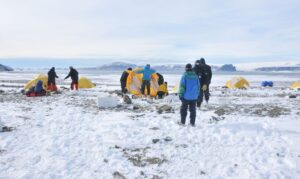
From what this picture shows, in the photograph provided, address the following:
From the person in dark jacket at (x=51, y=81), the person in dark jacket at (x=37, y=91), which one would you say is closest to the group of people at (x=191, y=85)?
the person in dark jacket at (x=51, y=81)

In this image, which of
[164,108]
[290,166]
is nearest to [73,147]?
[290,166]

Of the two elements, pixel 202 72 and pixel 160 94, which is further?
pixel 160 94

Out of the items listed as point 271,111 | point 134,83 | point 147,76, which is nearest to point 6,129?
point 271,111

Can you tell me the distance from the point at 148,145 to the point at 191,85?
9.07ft

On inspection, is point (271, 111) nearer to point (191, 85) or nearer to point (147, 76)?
point (191, 85)

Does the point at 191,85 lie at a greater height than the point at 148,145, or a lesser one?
greater

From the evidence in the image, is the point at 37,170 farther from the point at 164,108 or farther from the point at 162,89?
the point at 162,89

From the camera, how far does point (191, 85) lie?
10.4 meters

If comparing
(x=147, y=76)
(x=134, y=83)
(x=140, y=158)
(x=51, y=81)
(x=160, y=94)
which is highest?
(x=147, y=76)

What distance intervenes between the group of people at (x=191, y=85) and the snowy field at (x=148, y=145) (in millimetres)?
629

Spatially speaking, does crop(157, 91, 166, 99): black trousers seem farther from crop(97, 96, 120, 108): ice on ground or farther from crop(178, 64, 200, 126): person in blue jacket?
crop(178, 64, 200, 126): person in blue jacket

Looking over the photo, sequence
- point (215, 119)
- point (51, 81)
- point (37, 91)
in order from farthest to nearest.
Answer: point (51, 81) < point (37, 91) < point (215, 119)

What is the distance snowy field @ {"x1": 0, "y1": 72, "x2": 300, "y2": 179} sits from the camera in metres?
6.56

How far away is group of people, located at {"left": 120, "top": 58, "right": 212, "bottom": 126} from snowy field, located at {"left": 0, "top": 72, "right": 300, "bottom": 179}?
629 mm
